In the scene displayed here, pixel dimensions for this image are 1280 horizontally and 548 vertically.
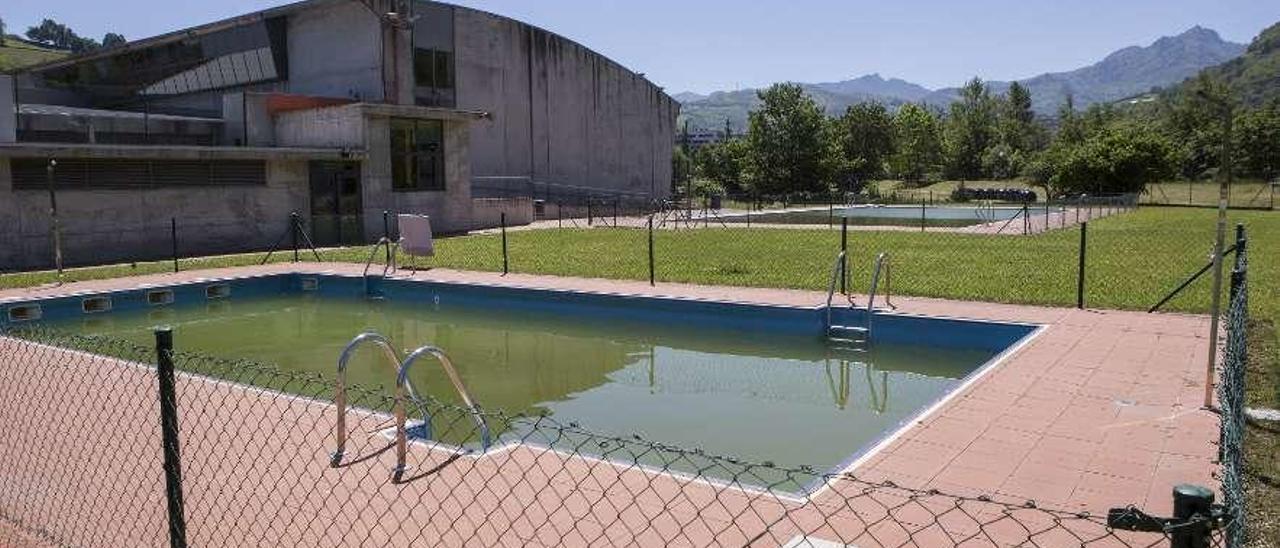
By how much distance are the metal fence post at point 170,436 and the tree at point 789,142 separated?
180 feet

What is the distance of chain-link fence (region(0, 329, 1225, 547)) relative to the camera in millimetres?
4730

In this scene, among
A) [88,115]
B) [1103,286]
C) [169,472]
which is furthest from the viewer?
[88,115]

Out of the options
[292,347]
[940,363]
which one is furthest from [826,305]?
[292,347]

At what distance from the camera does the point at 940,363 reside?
36.5ft

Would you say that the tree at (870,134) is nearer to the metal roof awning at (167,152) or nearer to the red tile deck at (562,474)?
the metal roof awning at (167,152)

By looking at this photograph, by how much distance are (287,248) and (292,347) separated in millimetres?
13164

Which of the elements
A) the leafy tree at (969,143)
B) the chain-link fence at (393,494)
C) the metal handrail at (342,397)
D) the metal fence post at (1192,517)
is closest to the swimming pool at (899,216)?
the chain-link fence at (393,494)

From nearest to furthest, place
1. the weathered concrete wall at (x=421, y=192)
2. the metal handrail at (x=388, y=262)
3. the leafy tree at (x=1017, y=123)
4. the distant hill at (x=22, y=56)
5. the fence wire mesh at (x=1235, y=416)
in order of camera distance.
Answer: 1. the fence wire mesh at (x=1235, y=416)
2. the metal handrail at (x=388, y=262)
3. the weathered concrete wall at (x=421, y=192)
4. the leafy tree at (x=1017, y=123)
5. the distant hill at (x=22, y=56)

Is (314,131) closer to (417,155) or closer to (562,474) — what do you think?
(417,155)

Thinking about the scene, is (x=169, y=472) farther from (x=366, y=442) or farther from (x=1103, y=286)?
(x=1103, y=286)

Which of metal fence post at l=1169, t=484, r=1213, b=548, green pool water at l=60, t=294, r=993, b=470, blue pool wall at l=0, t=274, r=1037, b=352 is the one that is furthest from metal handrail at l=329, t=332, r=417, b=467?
blue pool wall at l=0, t=274, r=1037, b=352

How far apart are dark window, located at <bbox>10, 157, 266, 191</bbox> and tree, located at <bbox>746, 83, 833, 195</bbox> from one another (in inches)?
1488

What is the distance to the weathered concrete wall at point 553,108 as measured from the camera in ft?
125

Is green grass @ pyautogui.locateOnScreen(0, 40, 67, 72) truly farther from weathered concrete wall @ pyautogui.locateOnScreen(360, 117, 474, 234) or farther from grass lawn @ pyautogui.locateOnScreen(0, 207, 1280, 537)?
grass lawn @ pyautogui.locateOnScreen(0, 207, 1280, 537)
